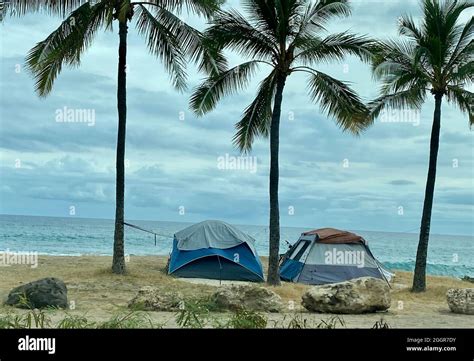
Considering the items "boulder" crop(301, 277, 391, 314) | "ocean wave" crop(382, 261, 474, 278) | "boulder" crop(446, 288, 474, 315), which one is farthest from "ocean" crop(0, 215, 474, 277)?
"boulder" crop(301, 277, 391, 314)

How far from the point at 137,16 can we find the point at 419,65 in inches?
185

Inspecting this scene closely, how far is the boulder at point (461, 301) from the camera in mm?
7399

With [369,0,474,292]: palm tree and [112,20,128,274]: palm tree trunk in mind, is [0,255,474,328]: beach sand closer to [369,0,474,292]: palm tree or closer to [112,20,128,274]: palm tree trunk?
[112,20,128,274]: palm tree trunk

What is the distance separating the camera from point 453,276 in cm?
1324

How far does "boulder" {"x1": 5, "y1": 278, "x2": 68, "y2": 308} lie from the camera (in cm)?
625

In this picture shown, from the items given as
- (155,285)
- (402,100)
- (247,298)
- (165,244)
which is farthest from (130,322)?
(165,244)

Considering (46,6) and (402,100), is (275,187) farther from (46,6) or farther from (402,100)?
(46,6)

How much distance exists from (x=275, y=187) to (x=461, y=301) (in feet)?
12.6

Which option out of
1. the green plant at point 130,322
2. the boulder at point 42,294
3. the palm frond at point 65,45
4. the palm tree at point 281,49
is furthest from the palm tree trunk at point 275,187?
the green plant at point 130,322

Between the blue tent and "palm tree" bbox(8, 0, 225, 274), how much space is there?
1527 mm

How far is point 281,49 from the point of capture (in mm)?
10039

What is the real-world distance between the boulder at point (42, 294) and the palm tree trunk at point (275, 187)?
474 cm
